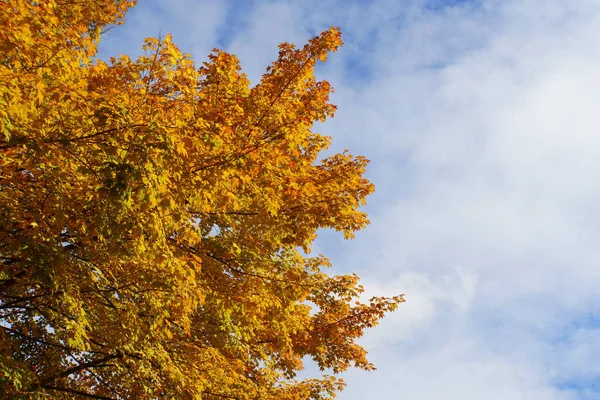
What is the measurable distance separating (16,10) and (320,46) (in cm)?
546

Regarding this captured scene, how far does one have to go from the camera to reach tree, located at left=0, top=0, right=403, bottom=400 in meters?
4.61

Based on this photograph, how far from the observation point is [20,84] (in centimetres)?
432

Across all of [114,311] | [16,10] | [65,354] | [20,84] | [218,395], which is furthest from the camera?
[65,354]

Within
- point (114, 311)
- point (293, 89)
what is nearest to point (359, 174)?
point (293, 89)

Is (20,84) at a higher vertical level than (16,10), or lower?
lower

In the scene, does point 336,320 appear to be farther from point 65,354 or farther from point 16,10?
point 16,10

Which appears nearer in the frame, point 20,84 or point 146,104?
point 20,84

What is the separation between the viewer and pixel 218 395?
24.4 ft

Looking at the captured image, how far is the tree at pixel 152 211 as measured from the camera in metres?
4.61

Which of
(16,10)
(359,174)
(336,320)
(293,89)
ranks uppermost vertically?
(293,89)

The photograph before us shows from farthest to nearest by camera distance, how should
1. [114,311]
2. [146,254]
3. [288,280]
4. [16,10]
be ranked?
[288,280] → [114,311] → [146,254] → [16,10]

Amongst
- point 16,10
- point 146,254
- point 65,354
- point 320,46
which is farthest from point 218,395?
point 320,46

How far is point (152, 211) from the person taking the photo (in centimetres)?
516

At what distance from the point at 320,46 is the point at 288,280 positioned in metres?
4.41
